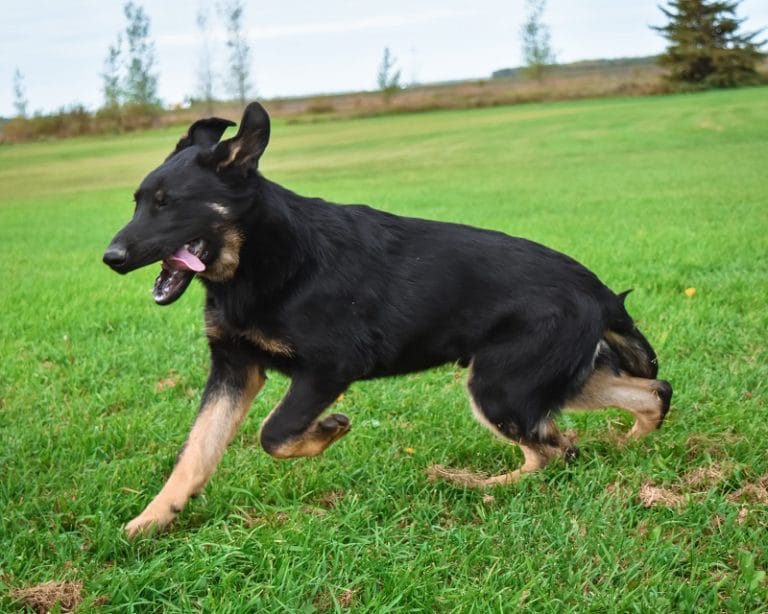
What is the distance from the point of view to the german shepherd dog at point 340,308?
3678 mm

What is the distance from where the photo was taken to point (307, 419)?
3.72 meters

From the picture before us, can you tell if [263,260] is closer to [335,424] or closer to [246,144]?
[246,144]

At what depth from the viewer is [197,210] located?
3.65 meters

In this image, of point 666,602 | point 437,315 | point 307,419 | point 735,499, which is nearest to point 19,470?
point 307,419

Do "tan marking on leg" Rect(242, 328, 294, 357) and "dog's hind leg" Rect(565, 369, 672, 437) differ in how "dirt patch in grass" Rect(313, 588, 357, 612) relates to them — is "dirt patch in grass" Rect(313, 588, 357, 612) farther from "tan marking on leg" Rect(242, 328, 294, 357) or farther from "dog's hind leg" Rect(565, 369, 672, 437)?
"dog's hind leg" Rect(565, 369, 672, 437)

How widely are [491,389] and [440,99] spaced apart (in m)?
54.2

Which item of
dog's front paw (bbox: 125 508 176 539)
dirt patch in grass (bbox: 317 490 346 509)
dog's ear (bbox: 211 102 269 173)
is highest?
dog's ear (bbox: 211 102 269 173)

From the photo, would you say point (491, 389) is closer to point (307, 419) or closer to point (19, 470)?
point (307, 419)

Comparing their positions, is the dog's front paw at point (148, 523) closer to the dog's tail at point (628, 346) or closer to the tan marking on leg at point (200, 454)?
the tan marking on leg at point (200, 454)

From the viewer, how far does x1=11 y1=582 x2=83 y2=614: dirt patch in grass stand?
9.59 feet

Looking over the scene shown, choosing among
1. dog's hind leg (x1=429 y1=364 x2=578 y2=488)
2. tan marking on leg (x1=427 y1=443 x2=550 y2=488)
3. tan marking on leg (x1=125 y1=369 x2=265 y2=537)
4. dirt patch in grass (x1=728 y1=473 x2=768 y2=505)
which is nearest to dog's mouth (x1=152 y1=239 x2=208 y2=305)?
tan marking on leg (x1=125 y1=369 x2=265 y2=537)

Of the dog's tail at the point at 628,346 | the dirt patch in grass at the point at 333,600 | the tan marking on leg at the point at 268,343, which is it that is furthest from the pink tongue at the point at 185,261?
the dog's tail at the point at 628,346

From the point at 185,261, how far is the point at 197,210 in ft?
0.76

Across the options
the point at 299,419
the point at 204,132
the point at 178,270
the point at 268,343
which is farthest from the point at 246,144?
the point at 299,419
